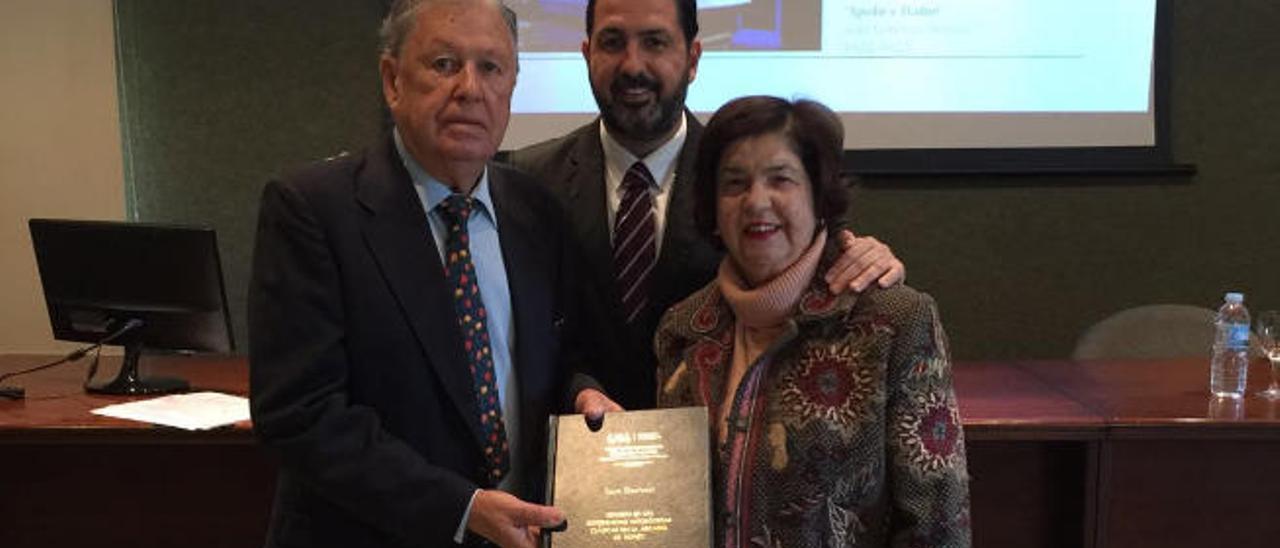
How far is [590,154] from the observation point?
2105mm

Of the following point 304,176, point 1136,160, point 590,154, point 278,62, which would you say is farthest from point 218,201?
point 1136,160

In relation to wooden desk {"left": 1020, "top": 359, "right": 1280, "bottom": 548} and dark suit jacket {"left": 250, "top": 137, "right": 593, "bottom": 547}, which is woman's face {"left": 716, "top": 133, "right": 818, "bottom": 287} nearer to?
dark suit jacket {"left": 250, "top": 137, "right": 593, "bottom": 547}

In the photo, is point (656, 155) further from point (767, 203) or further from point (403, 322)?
point (403, 322)

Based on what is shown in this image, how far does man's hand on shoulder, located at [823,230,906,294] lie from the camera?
153 centimetres

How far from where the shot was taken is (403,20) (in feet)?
4.82

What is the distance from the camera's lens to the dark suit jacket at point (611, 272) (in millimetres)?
1867

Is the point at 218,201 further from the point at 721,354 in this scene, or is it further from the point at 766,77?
the point at 721,354

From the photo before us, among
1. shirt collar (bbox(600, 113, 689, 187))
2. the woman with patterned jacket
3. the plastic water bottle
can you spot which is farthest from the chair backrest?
the woman with patterned jacket

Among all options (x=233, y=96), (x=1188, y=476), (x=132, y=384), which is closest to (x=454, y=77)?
(x=132, y=384)

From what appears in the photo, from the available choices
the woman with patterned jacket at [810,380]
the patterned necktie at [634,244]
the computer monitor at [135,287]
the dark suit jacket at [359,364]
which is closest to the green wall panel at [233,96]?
the computer monitor at [135,287]

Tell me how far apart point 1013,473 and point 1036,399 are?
0.20 m

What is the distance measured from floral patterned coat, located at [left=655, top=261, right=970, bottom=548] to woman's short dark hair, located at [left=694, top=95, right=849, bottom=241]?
131mm

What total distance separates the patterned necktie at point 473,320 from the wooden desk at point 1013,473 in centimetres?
111

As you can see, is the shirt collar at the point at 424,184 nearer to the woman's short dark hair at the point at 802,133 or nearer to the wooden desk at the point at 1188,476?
the woman's short dark hair at the point at 802,133
